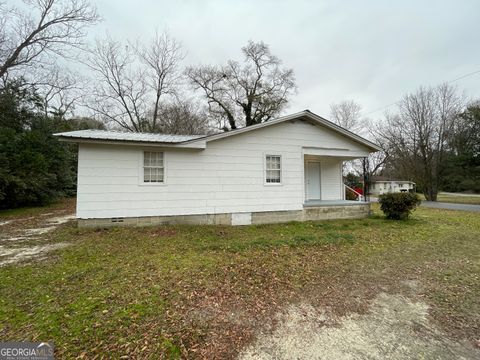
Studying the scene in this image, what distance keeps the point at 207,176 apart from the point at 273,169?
295 centimetres

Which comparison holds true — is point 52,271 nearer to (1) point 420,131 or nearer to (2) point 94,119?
(2) point 94,119

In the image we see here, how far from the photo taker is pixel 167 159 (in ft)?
28.7

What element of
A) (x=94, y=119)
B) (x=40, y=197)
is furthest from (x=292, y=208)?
(x=94, y=119)

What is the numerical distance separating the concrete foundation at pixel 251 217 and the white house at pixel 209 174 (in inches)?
1.4

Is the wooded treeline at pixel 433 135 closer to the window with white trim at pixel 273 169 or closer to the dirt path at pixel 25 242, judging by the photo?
the window with white trim at pixel 273 169

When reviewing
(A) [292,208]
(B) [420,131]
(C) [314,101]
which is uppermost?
(C) [314,101]

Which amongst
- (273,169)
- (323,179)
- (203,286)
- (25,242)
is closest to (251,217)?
(273,169)

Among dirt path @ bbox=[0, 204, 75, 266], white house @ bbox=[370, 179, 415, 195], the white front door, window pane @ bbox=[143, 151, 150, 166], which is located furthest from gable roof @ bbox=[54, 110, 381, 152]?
white house @ bbox=[370, 179, 415, 195]

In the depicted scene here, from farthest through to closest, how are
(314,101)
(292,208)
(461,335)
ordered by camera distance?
1. (314,101)
2. (292,208)
3. (461,335)

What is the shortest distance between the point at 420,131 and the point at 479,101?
6.64 metres

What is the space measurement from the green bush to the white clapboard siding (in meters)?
2.73

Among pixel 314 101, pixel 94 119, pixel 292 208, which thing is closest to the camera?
pixel 292 208

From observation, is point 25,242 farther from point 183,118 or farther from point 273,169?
point 183,118

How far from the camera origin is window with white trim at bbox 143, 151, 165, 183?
8.55m
